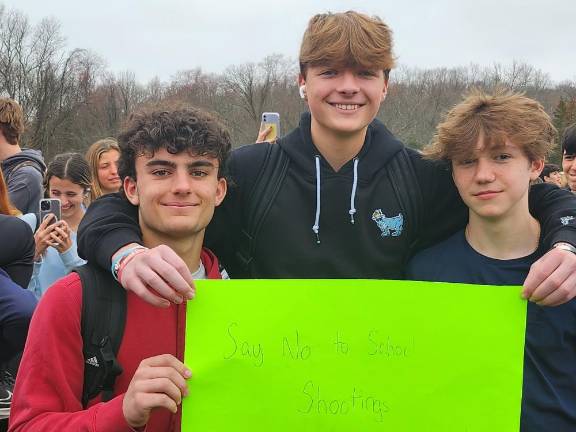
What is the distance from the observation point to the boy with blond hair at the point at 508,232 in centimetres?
217

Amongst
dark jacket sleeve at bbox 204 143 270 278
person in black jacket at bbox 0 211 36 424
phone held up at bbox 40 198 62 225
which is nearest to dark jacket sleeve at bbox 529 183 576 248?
dark jacket sleeve at bbox 204 143 270 278

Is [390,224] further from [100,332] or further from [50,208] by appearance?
[50,208]

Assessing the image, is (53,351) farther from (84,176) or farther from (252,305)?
(84,176)

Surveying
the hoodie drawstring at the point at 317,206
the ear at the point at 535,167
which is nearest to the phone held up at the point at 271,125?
the hoodie drawstring at the point at 317,206

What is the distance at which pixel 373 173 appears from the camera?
2.59 meters

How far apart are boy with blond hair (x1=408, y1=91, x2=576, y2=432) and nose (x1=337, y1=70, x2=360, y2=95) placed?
400mm

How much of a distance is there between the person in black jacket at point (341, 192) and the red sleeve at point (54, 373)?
564mm

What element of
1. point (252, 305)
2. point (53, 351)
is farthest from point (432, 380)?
point (53, 351)

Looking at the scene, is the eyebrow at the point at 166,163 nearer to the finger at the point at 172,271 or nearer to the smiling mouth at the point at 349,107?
the finger at the point at 172,271

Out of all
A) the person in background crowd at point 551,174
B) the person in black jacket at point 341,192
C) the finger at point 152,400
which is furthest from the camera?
the person in background crowd at point 551,174

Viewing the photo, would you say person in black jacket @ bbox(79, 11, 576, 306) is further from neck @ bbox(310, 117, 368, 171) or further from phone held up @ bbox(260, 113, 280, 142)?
phone held up @ bbox(260, 113, 280, 142)

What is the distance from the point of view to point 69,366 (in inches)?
75.3

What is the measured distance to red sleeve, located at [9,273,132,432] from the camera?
6.06 ft

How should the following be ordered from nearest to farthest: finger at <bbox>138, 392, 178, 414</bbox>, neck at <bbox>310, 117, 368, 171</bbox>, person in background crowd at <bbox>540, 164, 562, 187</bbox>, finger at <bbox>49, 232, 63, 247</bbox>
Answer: finger at <bbox>138, 392, 178, 414</bbox> < neck at <bbox>310, 117, 368, 171</bbox> < finger at <bbox>49, 232, 63, 247</bbox> < person in background crowd at <bbox>540, 164, 562, 187</bbox>
